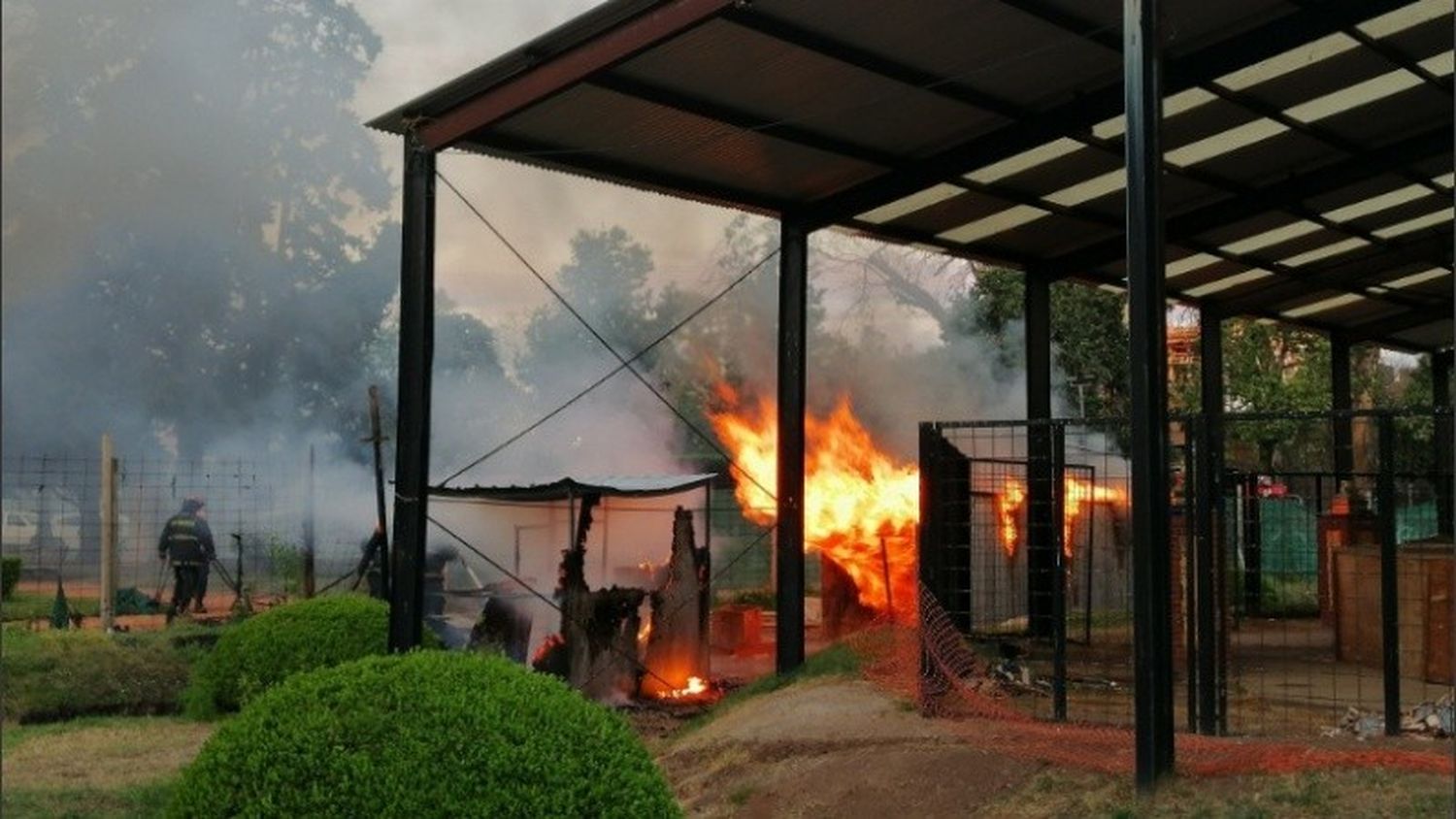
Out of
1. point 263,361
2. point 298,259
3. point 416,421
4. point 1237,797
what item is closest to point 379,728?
A: point 1237,797

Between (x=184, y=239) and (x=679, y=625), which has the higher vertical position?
(x=184, y=239)

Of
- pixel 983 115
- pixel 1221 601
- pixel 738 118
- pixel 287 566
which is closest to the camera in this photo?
pixel 1221 601

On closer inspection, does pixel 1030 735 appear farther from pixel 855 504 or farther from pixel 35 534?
pixel 35 534

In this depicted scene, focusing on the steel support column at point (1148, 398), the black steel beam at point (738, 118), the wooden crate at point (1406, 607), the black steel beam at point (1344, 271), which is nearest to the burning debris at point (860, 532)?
the black steel beam at point (1344, 271)

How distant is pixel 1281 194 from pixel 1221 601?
7087 mm

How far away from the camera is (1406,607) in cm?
1155

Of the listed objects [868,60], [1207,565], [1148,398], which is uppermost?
[868,60]

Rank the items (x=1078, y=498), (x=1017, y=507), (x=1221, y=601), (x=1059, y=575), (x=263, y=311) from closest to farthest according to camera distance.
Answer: (x=1059, y=575), (x=1221, y=601), (x=1017, y=507), (x=1078, y=498), (x=263, y=311)

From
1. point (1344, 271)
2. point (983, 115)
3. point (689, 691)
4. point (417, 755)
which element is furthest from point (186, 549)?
point (1344, 271)

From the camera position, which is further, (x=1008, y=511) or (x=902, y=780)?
(x=1008, y=511)

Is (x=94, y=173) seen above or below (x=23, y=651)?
above

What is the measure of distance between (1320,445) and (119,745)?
103ft

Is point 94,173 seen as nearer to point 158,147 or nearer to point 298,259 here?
point 158,147

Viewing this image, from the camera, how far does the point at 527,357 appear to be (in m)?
33.3
